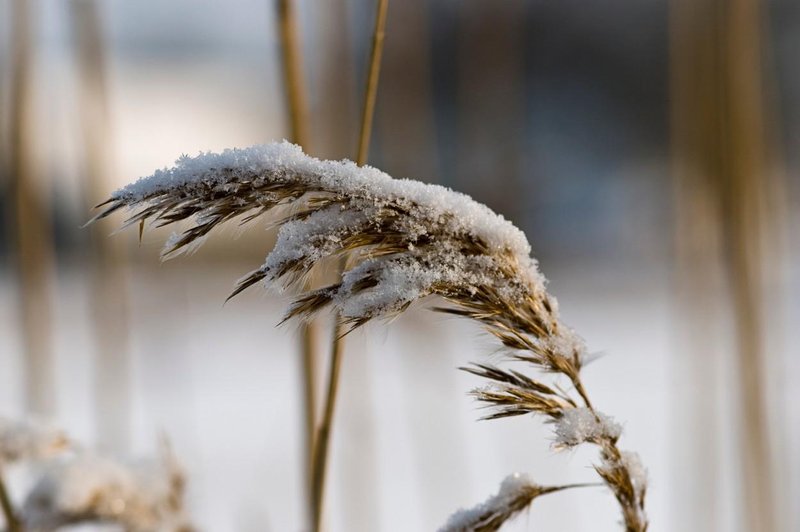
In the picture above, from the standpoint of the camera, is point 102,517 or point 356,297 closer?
point 356,297

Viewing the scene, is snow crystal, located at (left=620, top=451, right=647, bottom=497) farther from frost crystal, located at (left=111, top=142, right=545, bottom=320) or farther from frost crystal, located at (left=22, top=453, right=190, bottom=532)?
frost crystal, located at (left=22, top=453, right=190, bottom=532)

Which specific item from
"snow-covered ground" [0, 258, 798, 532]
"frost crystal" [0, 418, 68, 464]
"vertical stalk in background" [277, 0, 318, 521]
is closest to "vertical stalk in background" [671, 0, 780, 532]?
"snow-covered ground" [0, 258, 798, 532]

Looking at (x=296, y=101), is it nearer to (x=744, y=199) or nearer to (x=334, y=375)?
(x=334, y=375)

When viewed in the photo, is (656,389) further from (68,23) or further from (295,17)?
(295,17)

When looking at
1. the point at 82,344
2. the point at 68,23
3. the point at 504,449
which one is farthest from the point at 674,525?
the point at 82,344

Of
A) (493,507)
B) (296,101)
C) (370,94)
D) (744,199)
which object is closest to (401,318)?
(296,101)

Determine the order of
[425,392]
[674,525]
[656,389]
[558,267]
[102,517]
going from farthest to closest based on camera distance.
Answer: [558,267] → [656,389] → [425,392] → [674,525] → [102,517]
